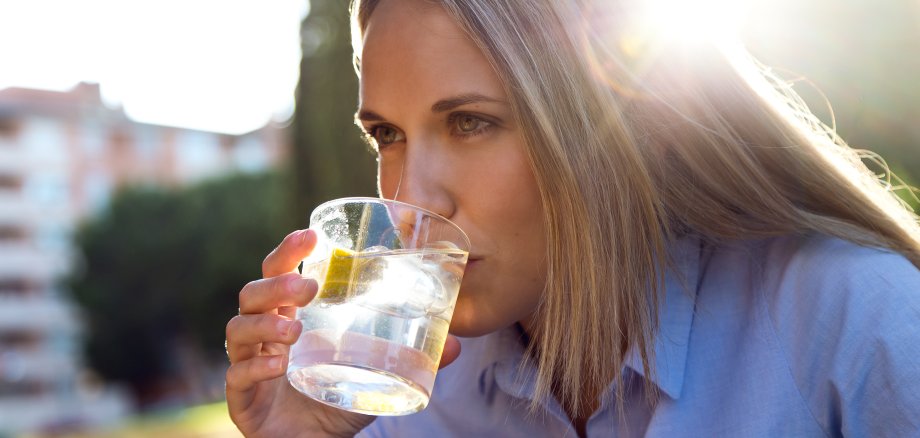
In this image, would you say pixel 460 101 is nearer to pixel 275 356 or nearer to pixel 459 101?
pixel 459 101

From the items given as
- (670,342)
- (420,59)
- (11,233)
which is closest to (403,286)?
(420,59)

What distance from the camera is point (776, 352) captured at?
1.82m

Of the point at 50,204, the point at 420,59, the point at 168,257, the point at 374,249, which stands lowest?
the point at 168,257

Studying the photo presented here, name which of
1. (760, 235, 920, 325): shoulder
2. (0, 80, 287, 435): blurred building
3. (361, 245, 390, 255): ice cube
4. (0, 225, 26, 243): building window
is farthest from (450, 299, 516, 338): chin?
(0, 225, 26, 243): building window

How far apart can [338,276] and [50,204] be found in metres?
74.0

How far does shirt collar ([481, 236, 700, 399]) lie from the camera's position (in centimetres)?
193

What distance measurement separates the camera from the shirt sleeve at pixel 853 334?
5.29ft

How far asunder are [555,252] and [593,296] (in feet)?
0.43

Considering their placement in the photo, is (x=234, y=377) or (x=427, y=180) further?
(x=234, y=377)

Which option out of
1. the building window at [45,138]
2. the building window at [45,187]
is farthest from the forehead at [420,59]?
the building window at [45,187]

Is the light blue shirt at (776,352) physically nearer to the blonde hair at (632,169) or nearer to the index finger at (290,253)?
the blonde hair at (632,169)

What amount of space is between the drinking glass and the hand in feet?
0.20

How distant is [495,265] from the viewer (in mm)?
1940

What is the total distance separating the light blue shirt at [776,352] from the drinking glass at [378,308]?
53 centimetres
